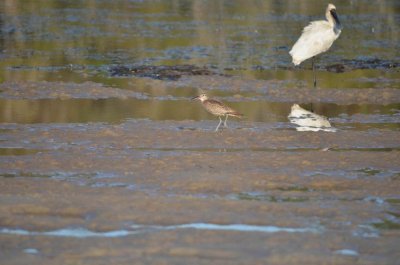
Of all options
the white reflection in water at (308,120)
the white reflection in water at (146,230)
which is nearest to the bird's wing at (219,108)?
the white reflection in water at (308,120)

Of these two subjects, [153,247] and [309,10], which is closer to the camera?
[153,247]

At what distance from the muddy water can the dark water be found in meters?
0.08

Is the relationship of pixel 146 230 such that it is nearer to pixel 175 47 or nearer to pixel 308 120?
pixel 308 120

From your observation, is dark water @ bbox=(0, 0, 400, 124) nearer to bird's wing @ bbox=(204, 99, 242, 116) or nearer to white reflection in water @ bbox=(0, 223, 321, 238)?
bird's wing @ bbox=(204, 99, 242, 116)

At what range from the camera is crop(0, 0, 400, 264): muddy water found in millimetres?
8062

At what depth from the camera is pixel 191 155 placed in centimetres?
1152

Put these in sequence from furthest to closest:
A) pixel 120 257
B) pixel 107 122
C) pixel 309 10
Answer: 1. pixel 309 10
2. pixel 107 122
3. pixel 120 257

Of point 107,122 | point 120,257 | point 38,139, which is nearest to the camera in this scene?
point 120,257

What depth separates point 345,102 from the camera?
16188 millimetres

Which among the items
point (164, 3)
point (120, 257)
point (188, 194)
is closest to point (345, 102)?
point (188, 194)

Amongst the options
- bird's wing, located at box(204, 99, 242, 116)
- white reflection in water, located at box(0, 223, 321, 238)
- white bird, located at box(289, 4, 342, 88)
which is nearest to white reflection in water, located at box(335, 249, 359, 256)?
white reflection in water, located at box(0, 223, 321, 238)

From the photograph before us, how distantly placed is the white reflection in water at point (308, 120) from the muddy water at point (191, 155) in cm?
18

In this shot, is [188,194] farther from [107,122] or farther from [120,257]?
[107,122]

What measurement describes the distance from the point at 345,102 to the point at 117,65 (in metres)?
5.85
